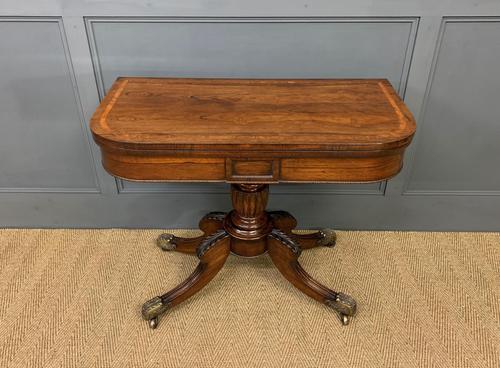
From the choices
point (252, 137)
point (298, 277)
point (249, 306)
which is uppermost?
point (252, 137)

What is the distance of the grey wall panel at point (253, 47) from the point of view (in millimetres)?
1277

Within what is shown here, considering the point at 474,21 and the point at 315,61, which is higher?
the point at 474,21

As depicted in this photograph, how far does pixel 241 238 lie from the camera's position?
1312mm

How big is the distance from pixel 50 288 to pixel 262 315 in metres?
0.74

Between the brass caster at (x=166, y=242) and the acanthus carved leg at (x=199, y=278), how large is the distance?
0.82 ft

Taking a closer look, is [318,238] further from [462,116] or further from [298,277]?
[462,116]

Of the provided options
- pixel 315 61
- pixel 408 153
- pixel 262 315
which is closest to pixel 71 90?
pixel 315 61

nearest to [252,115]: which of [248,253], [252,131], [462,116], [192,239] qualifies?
[252,131]

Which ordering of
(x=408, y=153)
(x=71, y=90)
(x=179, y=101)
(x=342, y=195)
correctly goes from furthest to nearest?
(x=342, y=195) → (x=408, y=153) → (x=71, y=90) → (x=179, y=101)

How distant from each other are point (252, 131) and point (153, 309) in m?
0.68

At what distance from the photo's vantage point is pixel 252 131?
38.2 inches

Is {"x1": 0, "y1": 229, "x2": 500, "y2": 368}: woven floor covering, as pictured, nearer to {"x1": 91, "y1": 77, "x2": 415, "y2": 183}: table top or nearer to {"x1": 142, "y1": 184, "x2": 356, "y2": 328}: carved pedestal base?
{"x1": 142, "y1": 184, "x2": 356, "y2": 328}: carved pedestal base

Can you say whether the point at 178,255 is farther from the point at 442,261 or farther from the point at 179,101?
the point at 442,261

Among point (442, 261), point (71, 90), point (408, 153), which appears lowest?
point (442, 261)
